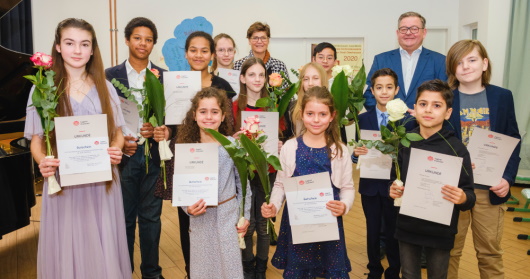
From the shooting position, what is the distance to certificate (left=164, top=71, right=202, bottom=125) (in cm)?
259

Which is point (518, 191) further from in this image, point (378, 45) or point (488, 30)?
point (378, 45)

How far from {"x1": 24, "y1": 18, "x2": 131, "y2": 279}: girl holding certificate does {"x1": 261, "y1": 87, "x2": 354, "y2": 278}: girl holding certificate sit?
0.88 metres

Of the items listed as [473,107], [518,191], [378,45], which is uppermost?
[378,45]

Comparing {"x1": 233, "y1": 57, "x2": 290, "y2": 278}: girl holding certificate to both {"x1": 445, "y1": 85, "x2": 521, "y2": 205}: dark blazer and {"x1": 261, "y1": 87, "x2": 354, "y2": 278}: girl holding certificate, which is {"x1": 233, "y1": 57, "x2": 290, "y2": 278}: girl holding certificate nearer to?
{"x1": 261, "y1": 87, "x2": 354, "y2": 278}: girl holding certificate

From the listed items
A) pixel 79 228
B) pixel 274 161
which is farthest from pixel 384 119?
pixel 79 228

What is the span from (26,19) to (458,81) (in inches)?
236

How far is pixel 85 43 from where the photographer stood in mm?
2238

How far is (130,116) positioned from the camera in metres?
2.70

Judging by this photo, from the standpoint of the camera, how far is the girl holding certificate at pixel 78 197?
2.20 metres

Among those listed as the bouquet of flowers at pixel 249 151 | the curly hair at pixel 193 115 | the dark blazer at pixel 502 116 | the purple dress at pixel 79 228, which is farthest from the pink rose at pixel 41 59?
the dark blazer at pixel 502 116

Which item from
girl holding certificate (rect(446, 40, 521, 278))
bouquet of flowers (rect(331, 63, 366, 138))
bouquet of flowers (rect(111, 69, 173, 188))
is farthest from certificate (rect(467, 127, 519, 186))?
bouquet of flowers (rect(111, 69, 173, 188))

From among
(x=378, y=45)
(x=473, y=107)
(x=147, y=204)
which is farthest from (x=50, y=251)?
(x=378, y=45)

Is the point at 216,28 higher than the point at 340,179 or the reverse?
higher

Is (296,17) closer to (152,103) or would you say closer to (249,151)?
(152,103)
